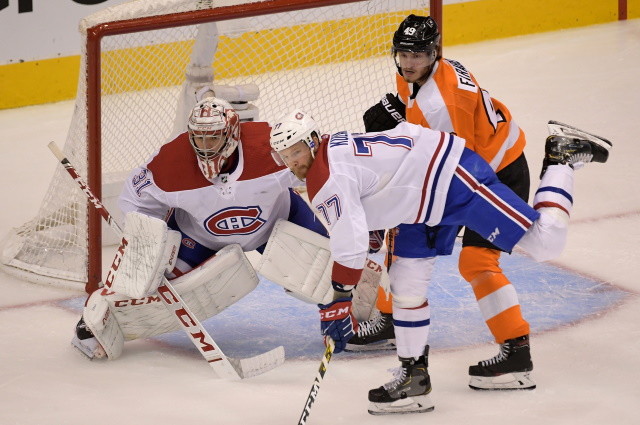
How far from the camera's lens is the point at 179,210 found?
4.21 metres

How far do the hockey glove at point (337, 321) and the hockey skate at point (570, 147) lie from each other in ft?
2.57

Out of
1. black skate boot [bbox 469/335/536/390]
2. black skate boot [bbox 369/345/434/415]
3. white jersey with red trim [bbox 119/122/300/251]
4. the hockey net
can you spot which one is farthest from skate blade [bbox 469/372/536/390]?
the hockey net

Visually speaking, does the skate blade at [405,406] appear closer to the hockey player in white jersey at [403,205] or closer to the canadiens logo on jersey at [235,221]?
the hockey player in white jersey at [403,205]

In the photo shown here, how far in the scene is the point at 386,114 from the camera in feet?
14.0

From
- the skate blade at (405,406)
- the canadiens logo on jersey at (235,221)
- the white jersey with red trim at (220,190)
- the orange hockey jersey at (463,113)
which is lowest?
the skate blade at (405,406)

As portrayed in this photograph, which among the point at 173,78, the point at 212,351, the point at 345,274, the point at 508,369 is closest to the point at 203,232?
the point at 212,351

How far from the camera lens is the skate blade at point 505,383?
3816 millimetres

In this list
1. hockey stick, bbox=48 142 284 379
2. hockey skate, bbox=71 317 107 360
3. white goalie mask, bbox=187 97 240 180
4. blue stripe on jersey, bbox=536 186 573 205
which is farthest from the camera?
hockey skate, bbox=71 317 107 360

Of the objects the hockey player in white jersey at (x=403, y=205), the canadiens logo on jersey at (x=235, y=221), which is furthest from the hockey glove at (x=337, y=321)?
the canadiens logo on jersey at (x=235, y=221)

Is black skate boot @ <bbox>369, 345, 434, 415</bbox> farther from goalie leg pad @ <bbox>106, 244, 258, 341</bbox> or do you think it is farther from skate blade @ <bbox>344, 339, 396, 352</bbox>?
goalie leg pad @ <bbox>106, 244, 258, 341</bbox>

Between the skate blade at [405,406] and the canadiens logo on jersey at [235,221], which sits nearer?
the skate blade at [405,406]

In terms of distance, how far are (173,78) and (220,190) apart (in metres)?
1.66

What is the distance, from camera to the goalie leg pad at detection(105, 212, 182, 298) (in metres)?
3.95

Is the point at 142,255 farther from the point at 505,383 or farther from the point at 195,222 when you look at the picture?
the point at 505,383
